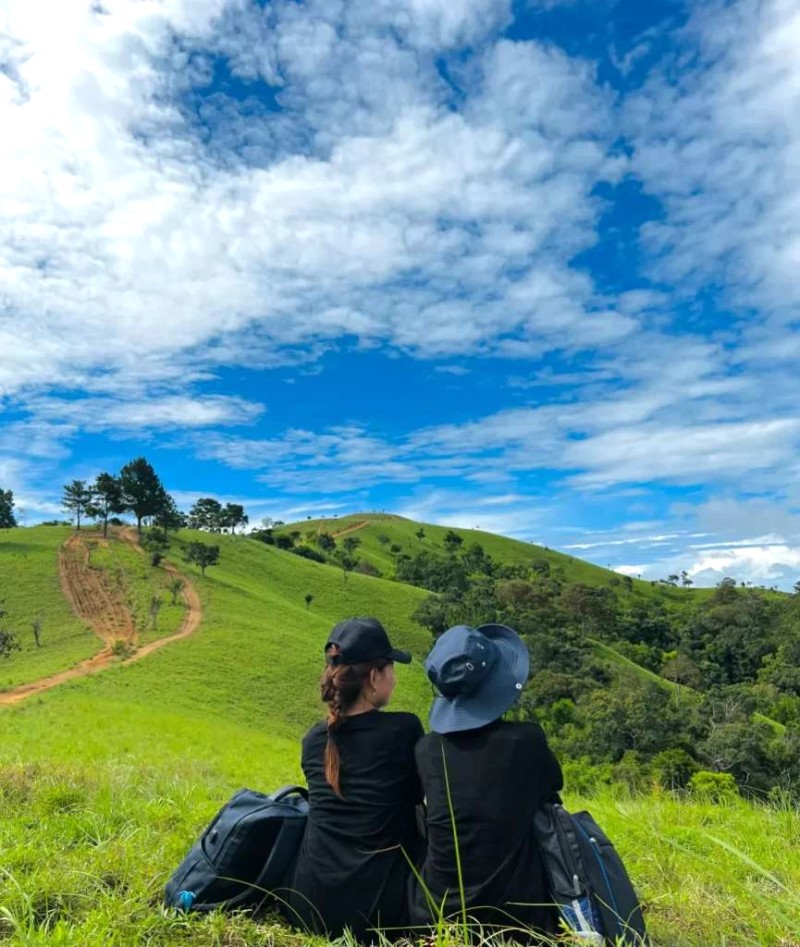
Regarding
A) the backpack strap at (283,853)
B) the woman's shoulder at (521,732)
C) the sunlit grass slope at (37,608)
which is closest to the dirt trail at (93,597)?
the sunlit grass slope at (37,608)

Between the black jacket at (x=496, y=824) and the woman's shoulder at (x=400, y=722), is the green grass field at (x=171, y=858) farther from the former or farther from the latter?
the woman's shoulder at (x=400, y=722)

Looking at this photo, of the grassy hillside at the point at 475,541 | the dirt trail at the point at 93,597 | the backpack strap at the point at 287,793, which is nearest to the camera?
the backpack strap at the point at 287,793

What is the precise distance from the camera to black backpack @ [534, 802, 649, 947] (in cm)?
270

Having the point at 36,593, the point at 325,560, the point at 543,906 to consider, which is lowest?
the point at 543,906

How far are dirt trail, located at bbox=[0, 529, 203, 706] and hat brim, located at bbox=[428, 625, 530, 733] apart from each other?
93.8 feet

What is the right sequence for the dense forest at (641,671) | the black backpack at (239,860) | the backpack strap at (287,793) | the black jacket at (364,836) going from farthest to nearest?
the dense forest at (641,671) < the backpack strap at (287,793) < the black backpack at (239,860) < the black jacket at (364,836)

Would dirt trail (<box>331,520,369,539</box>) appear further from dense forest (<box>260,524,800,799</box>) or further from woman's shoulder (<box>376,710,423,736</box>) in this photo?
woman's shoulder (<box>376,710,423,736</box>)

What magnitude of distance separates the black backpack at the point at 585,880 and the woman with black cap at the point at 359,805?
2.12 ft

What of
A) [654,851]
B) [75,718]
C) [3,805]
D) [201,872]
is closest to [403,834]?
[201,872]

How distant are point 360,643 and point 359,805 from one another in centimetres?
70

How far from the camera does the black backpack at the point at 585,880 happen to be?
2.70 m

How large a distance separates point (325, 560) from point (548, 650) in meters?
40.6

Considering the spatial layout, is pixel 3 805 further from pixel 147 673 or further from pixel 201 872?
pixel 147 673

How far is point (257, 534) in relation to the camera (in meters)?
88.2
